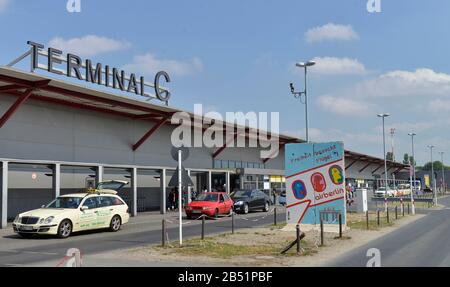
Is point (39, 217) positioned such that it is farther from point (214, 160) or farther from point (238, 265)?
point (214, 160)

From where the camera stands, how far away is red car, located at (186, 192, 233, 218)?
27109 mm

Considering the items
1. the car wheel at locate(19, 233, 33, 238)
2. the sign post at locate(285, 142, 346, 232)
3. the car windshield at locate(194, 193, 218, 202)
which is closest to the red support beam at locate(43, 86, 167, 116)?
the car windshield at locate(194, 193, 218, 202)

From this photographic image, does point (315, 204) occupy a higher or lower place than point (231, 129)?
lower

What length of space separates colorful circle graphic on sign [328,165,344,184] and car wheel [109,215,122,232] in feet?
28.6

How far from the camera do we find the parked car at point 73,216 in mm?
17188

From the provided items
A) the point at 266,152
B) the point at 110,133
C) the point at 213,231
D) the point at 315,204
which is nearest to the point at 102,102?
the point at 110,133

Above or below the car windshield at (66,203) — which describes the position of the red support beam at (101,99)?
above

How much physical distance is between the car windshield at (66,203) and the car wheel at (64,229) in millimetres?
823

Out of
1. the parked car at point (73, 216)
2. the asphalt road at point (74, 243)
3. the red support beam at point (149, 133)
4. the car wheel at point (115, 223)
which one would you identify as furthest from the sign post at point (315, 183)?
the red support beam at point (149, 133)

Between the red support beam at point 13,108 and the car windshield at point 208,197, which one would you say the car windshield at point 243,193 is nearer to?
the car windshield at point 208,197

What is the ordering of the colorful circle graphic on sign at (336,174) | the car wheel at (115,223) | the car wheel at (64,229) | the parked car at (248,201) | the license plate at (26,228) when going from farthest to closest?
the parked car at (248,201)
the car wheel at (115,223)
the colorful circle graphic on sign at (336,174)
the car wheel at (64,229)
the license plate at (26,228)

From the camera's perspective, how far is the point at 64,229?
57.8ft
